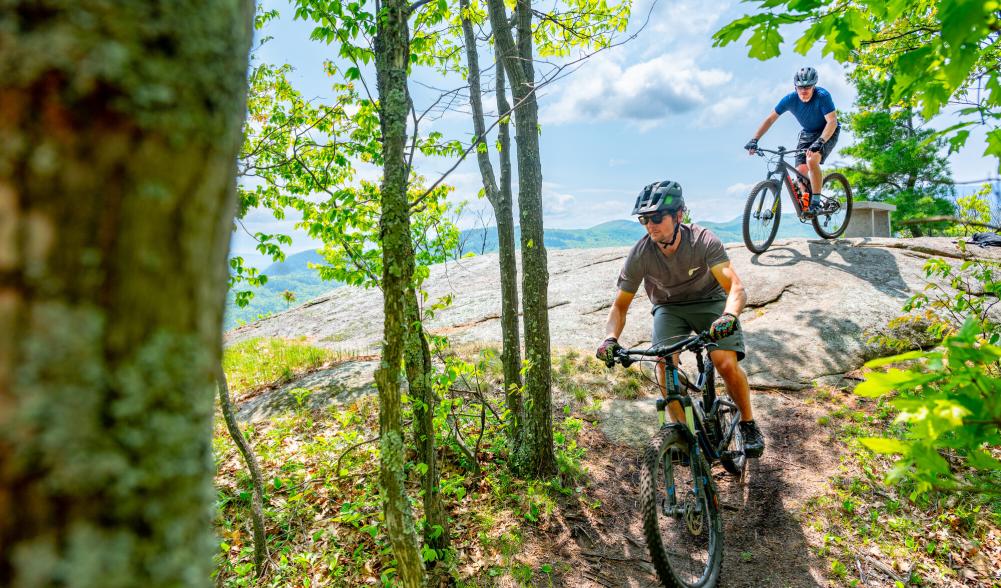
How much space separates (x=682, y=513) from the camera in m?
4.03

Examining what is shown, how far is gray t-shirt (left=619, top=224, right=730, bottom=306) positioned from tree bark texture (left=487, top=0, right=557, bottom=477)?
91cm

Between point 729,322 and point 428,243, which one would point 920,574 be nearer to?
point 729,322

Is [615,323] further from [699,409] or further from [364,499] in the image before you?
[364,499]

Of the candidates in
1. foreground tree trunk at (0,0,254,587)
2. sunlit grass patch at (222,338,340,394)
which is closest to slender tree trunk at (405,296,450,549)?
foreground tree trunk at (0,0,254,587)

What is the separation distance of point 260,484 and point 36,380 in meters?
4.39

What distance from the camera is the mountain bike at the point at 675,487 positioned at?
3688 mm

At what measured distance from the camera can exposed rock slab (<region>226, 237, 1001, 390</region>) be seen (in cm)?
757

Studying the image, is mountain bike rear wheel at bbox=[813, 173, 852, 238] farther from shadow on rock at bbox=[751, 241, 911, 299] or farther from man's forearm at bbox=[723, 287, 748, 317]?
man's forearm at bbox=[723, 287, 748, 317]

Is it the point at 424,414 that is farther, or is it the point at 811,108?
the point at 811,108

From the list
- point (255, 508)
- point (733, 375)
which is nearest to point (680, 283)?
point (733, 375)

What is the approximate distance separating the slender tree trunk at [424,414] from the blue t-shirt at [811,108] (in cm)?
880

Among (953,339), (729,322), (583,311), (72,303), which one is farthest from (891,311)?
(72,303)

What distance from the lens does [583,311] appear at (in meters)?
10.9

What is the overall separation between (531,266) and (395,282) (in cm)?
235
